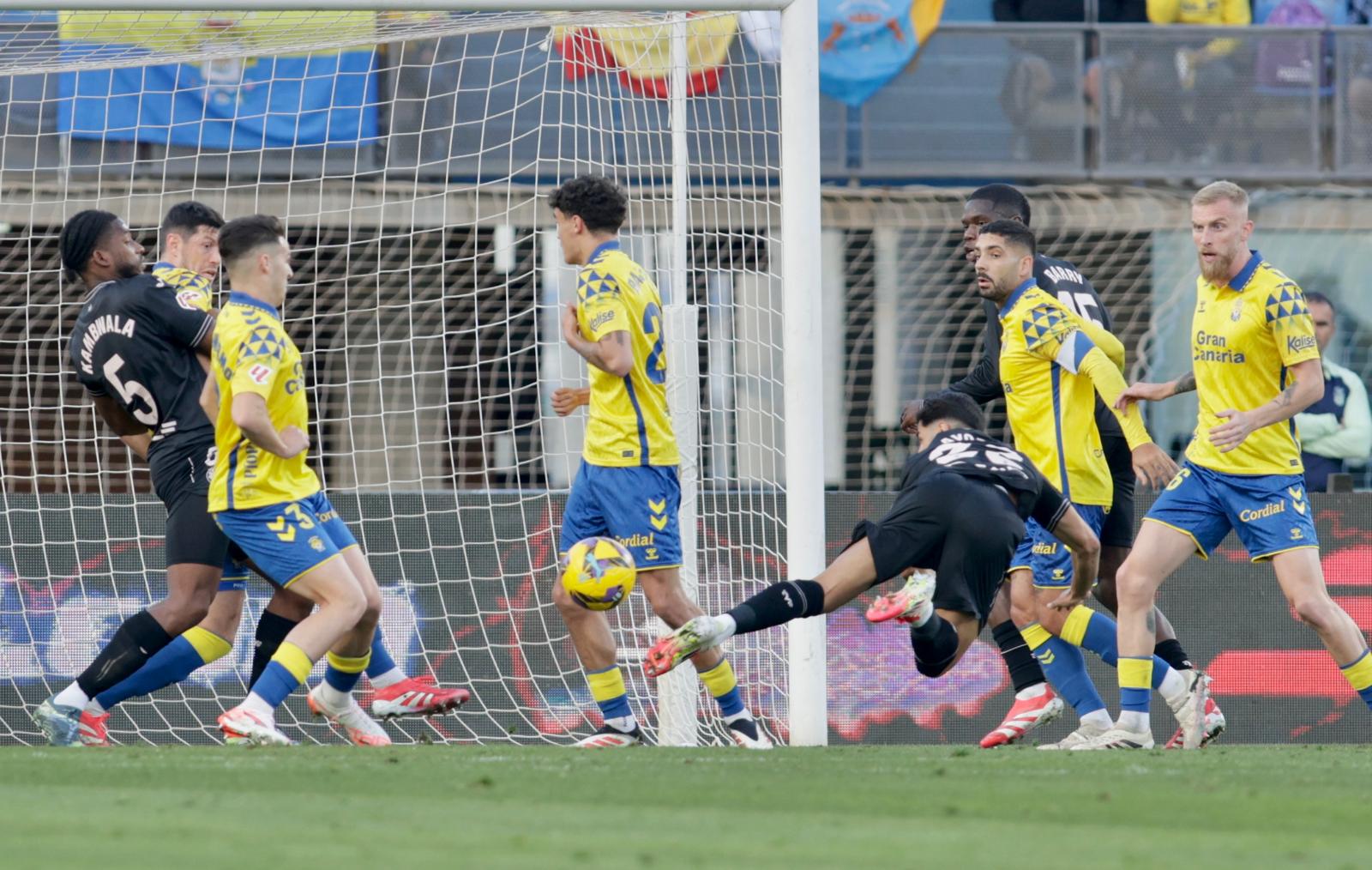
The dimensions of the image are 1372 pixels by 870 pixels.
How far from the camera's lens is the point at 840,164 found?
1510 cm

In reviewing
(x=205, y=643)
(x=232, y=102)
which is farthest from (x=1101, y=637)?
(x=232, y=102)

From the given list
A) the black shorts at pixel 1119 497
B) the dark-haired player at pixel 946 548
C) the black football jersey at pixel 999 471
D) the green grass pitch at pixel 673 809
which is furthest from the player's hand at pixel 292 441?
the black shorts at pixel 1119 497

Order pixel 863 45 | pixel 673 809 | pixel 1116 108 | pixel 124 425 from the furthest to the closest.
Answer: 1. pixel 1116 108
2. pixel 863 45
3. pixel 124 425
4. pixel 673 809

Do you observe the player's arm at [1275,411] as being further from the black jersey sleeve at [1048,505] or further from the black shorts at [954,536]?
the black shorts at [954,536]

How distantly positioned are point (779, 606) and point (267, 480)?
1882 millimetres

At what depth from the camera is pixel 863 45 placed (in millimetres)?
15055

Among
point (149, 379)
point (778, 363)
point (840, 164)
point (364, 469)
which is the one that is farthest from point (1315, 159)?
point (149, 379)

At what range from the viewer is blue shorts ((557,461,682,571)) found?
6.89 meters

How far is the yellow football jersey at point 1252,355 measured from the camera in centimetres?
667

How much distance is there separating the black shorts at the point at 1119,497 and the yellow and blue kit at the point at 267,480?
3.20 m

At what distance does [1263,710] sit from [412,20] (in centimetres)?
570

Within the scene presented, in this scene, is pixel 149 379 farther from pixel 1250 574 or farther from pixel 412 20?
pixel 1250 574

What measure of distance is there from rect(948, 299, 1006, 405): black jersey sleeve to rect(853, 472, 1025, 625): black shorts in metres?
1.00

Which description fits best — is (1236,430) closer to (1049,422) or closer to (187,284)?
(1049,422)
